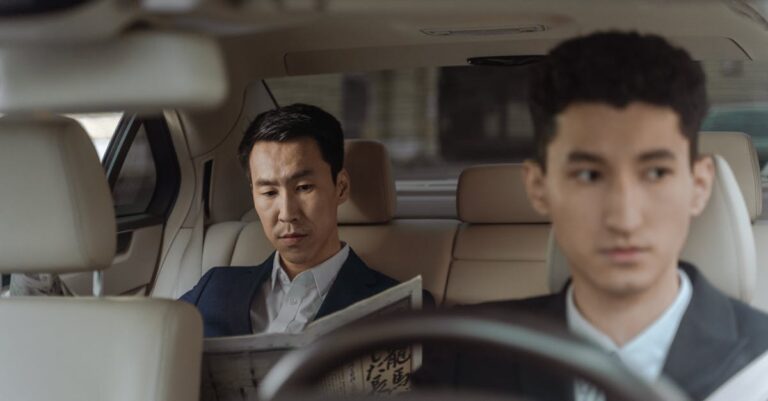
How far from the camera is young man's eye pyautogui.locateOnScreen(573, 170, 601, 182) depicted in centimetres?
128

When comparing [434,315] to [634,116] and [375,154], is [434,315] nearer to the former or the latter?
[634,116]

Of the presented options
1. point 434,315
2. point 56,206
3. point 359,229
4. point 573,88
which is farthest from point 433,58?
point 434,315

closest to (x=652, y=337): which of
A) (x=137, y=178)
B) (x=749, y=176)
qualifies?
(x=749, y=176)

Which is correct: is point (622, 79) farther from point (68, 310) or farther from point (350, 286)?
point (68, 310)

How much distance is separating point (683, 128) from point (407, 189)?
1.62m

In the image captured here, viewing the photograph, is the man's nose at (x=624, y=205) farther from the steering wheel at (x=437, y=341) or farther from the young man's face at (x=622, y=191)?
the steering wheel at (x=437, y=341)

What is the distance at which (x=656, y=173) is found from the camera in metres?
1.27

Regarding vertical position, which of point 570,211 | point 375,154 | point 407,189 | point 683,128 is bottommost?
point 407,189

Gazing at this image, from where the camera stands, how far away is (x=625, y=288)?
4.28ft

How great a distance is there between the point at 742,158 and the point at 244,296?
3.48 feet

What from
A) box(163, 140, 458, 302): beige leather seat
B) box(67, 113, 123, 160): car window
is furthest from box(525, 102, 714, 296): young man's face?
box(163, 140, 458, 302): beige leather seat

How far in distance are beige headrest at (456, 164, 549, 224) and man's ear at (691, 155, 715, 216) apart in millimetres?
566

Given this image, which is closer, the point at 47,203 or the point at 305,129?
the point at 47,203

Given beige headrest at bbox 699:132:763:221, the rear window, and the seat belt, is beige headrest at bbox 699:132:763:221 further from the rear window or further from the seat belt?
the seat belt
